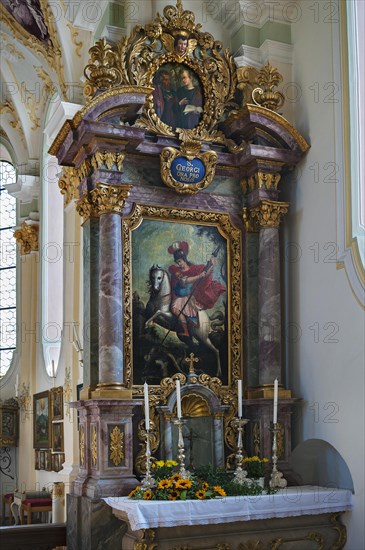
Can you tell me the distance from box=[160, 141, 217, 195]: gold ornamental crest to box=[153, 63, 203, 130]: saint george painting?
1.22ft

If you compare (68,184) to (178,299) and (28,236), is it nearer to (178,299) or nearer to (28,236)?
(178,299)

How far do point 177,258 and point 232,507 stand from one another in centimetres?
271

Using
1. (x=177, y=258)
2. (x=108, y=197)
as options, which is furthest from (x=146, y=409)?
(x=108, y=197)

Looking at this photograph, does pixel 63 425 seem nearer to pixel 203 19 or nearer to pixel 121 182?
pixel 121 182

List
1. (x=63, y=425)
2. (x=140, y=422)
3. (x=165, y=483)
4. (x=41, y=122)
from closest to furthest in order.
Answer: (x=165, y=483) < (x=140, y=422) < (x=63, y=425) < (x=41, y=122)

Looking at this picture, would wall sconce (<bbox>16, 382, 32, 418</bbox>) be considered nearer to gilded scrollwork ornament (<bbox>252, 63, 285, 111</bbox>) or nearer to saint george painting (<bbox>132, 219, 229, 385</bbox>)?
saint george painting (<bbox>132, 219, 229, 385</bbox>)

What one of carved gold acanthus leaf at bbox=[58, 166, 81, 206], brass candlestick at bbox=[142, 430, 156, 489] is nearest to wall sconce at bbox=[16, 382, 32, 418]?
carved gold acanthus leaf at bbox=[58, 166, 81, 206]

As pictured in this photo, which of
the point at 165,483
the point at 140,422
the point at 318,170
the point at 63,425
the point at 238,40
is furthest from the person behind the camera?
the point at 63,425

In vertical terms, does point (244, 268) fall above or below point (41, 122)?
below

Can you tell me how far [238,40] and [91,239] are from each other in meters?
3.13

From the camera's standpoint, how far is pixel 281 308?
9.13 m

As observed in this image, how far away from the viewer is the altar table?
7.07 meters

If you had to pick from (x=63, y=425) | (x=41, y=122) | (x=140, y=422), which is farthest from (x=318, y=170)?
(x=41, y=122)

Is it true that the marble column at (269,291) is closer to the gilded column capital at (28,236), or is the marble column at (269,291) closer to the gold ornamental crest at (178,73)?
the gold ornamental crest at (178,73)
